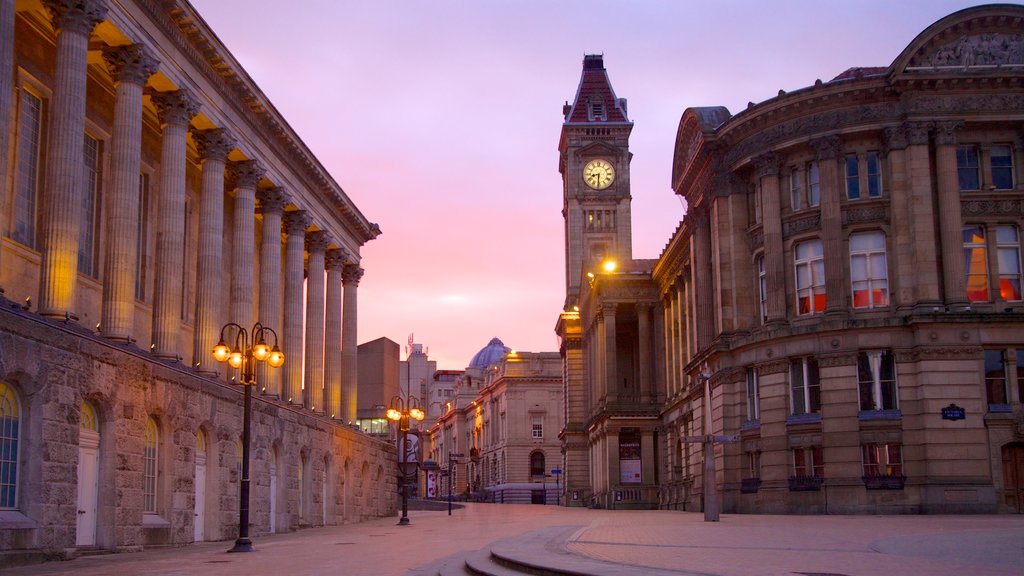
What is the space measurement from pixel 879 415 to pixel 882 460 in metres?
1.73

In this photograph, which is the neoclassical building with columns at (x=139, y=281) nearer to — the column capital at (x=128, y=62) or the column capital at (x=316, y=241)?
the column capital at (x=128, y=62)

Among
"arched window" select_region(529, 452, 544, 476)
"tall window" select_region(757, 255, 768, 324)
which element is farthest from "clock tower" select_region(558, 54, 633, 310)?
"tall window" select_region(757, 255, 768, 324)

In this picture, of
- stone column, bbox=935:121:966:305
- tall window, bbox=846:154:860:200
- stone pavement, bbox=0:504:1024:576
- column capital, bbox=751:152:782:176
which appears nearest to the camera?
stone pavement, bbox=0:504:1024:576

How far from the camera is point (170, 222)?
3409 centimetres

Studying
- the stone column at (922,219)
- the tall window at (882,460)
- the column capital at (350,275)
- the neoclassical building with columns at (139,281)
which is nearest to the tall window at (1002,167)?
the stone column at (922,219)

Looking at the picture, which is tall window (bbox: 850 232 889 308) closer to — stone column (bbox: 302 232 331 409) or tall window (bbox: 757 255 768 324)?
tall window (bbox: 757 255 768 324)

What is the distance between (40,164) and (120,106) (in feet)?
9.01

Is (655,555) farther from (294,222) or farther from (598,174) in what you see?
(598,174)

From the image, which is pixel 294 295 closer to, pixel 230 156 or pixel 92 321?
pixel 230 156

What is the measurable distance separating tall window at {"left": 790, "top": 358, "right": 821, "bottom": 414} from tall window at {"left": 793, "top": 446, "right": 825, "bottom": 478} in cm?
159

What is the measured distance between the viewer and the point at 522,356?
484ft

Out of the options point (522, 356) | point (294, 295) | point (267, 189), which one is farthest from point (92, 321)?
point (522, 356)

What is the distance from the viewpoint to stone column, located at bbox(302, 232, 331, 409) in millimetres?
53875

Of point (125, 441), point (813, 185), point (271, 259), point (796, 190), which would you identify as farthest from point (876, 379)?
point (125, 441)
